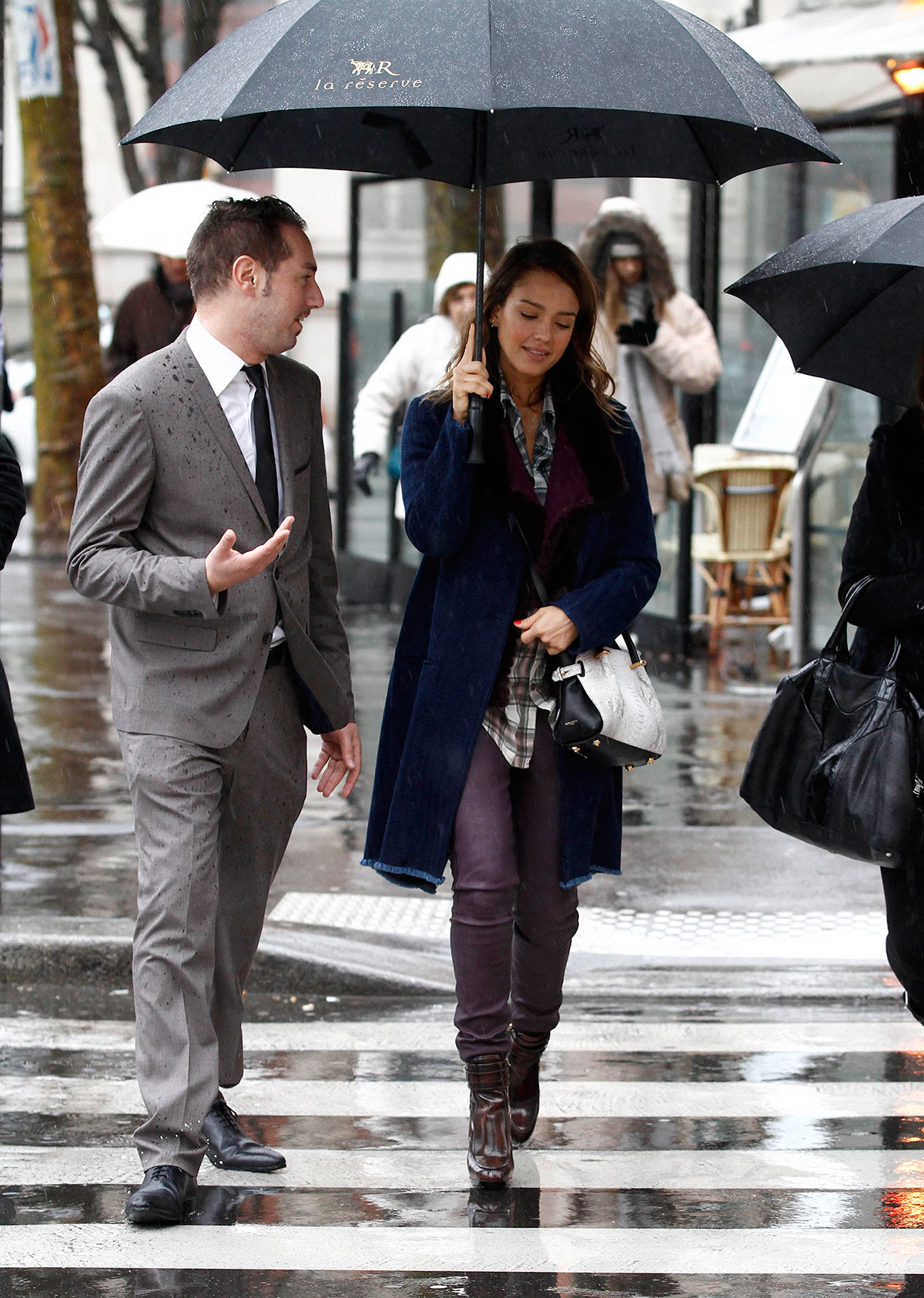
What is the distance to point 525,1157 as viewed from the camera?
4574 mm

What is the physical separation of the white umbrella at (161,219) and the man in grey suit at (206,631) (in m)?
4.07

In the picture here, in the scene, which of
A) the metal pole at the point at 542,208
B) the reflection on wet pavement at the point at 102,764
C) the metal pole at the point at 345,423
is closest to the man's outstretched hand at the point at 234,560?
the reflection on wet pavement at the point at 102,764

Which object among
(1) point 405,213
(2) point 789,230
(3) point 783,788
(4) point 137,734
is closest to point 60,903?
(4) point 137,734

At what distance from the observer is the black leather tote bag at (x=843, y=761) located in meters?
4.19

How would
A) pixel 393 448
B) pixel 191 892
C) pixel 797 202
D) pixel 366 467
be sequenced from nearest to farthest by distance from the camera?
1. pixel 191 892
2. pixel 366 467
3. pixel 797 202
4. pixel 393 448

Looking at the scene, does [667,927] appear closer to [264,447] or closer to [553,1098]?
[553,1098]

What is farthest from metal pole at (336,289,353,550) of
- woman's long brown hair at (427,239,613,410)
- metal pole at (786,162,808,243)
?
woman's long brown hair at (427,239,613,410)

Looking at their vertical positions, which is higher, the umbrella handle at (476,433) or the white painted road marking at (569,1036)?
the umbrella handle at (476,433)

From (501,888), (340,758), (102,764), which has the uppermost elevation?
(340,758)

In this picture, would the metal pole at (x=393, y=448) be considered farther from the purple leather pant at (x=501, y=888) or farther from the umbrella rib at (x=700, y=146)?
the purple leather pant at (x=501, y=888)

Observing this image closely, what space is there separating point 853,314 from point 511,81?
1110mm

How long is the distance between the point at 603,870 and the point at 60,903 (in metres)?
2.47

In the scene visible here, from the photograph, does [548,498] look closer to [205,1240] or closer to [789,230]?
[205,1240]

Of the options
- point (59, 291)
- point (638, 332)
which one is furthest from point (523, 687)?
point (59, 291)
